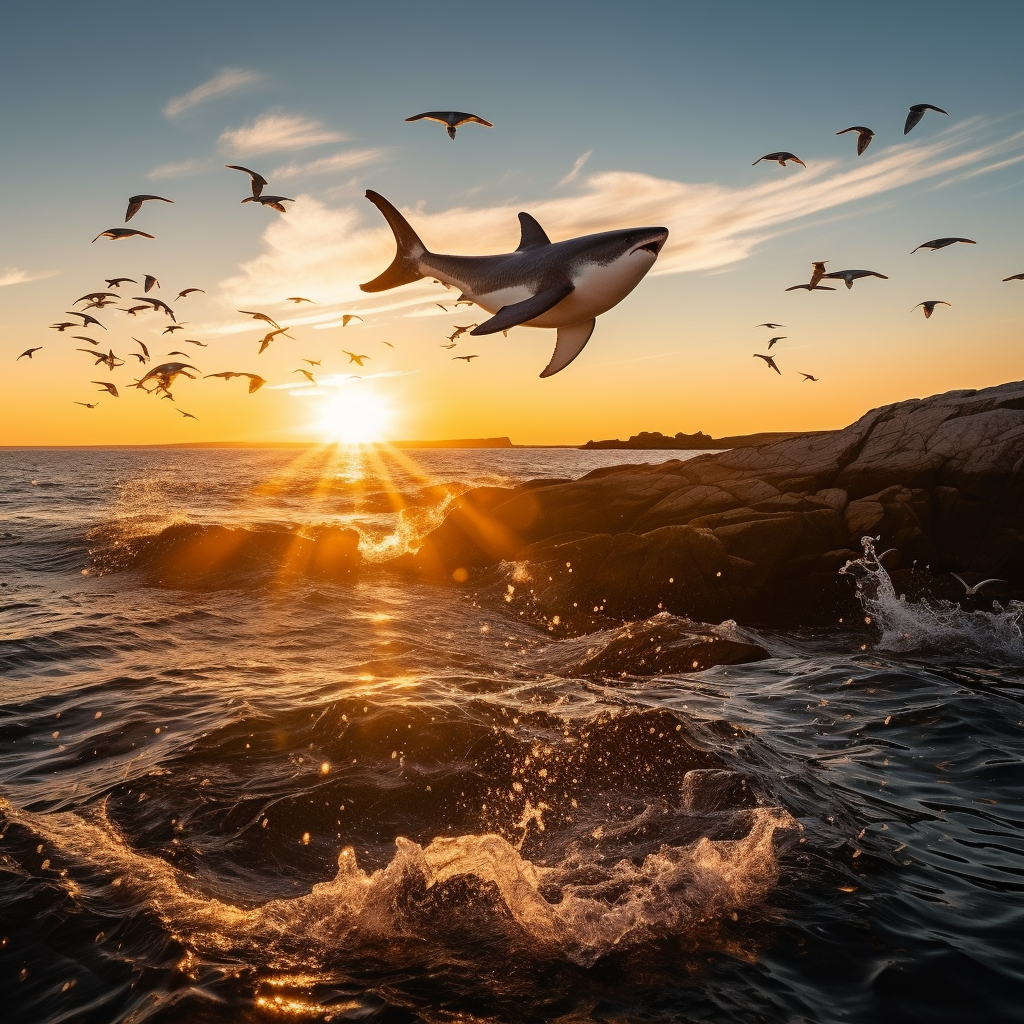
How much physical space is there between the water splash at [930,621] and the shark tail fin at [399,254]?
46.3 feet

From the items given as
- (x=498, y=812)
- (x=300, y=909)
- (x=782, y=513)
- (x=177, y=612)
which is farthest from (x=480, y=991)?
(x=782, y=513)

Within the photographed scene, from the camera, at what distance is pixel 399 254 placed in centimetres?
333

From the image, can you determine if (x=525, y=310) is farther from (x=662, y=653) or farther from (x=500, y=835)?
(x=662, y=653)

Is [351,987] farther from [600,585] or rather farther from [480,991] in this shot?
[600,585]

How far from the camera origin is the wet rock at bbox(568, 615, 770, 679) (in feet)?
40.9

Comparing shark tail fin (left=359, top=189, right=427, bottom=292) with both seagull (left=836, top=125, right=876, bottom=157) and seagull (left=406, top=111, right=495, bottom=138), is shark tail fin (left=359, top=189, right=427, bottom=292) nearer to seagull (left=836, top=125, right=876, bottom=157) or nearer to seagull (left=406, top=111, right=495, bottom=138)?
seagull (left=406, top=111, right=495, bottom=138)

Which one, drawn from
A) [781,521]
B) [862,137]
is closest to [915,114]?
[862,137]

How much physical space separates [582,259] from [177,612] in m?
16.7

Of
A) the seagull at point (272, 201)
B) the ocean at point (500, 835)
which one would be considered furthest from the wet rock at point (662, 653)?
the seagull at point (272, 201)

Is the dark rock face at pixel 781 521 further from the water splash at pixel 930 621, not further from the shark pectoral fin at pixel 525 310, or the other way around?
the shark pectoral fin at pixel 525 310

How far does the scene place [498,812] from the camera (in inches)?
289

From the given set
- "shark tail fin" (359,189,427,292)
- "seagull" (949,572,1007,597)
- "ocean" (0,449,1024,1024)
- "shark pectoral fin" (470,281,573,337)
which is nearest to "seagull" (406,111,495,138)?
"shark tail fin" (359,189,427,292)

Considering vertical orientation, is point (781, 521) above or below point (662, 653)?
above

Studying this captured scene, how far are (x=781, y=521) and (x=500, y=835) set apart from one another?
1320 centimetres
